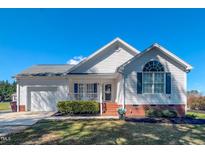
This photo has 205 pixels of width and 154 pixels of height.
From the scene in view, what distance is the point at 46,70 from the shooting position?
2217 cm

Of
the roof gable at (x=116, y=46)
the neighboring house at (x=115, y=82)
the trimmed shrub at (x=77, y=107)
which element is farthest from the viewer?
the roof gable at (x=116, y=46)

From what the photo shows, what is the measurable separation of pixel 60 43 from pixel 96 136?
20.6 meters

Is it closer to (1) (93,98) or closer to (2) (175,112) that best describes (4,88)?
(1) (93,98)

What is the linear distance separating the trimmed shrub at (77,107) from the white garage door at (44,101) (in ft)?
14.3

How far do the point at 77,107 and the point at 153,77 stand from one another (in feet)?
20.9

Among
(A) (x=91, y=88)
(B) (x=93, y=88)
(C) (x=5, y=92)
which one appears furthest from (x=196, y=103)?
(C) (x=5, y=92)

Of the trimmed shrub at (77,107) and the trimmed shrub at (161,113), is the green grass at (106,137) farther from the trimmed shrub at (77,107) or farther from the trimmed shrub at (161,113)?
the trimmed shrub at (77,107)

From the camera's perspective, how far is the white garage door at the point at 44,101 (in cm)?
2034

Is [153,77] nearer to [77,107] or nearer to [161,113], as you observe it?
[161,113]

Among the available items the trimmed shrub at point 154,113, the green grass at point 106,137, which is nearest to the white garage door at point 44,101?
the trimmed shrub at point 154,113

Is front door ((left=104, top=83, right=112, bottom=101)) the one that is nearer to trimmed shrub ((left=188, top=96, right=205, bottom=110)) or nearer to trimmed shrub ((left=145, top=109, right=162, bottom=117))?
trimmed shrub ((left=145, top=109, right=162, bottom=117))

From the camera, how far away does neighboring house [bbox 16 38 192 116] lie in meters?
15.7

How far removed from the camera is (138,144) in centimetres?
732
